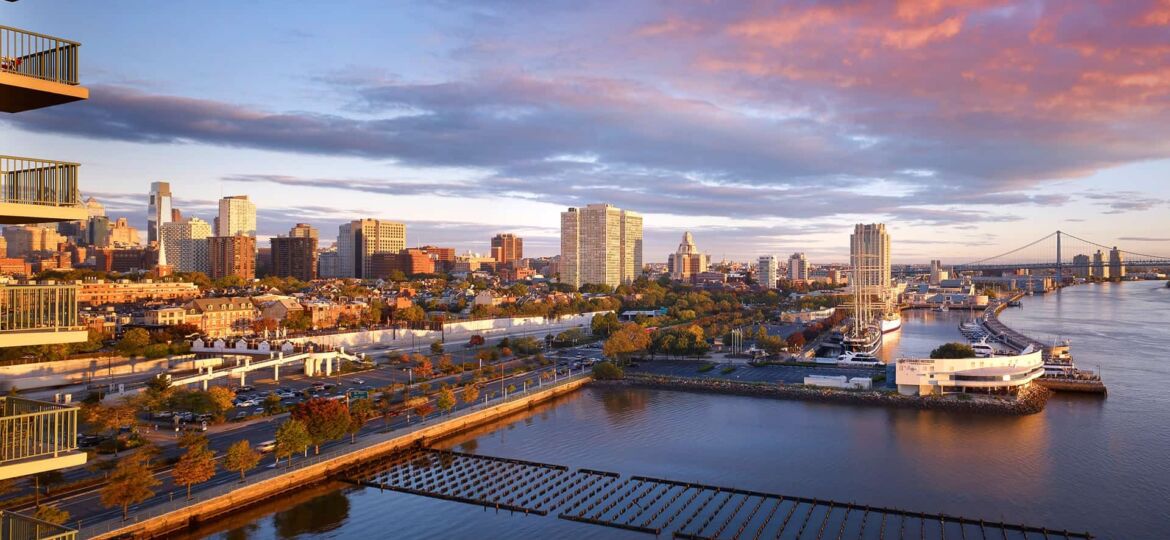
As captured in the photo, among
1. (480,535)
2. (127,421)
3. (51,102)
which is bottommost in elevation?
(480,535)

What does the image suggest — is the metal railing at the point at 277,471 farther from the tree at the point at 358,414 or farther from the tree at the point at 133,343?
the tree at the point at 133,343

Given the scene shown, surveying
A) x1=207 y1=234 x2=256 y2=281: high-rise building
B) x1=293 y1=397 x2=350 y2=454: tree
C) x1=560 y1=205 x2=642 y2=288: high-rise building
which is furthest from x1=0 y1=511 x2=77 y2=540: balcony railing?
x1=560 y1=205 x2=642 y2=288: high-rise building

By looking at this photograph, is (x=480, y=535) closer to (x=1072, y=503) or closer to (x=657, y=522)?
(x=657, y=522)

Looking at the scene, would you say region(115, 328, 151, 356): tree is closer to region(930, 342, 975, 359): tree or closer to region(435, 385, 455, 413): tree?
region(435, 385, 455, 413): tree

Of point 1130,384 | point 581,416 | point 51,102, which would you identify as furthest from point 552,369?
point 51,102

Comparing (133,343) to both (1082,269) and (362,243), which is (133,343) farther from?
(1082,269)

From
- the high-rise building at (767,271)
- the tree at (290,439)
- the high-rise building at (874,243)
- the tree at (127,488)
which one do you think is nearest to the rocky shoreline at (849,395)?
the tree at (290,439)

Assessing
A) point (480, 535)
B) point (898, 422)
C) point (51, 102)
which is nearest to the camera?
point (51, 102)

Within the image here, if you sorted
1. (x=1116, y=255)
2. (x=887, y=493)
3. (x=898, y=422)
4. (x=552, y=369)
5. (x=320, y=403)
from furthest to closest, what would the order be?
1. (x=1116, y=255)
2. (x=552, y=369)
3. (x=898, y=422)
4. (x=320, y=403)
5. (x=887, y=493)

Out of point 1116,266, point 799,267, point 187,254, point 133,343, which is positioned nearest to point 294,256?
point 187,254
